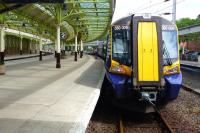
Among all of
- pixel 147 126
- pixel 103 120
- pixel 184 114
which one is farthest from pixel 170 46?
pixel 103 120

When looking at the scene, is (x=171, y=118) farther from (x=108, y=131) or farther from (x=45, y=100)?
(x=45, y=100)

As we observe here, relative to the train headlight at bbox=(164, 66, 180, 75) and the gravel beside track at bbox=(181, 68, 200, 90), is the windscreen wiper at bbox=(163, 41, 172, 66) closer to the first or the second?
the train headlight at bbox=(164, 66, 180, 75)

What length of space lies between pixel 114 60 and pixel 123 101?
139 centimetres

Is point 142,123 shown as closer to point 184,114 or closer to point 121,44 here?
point 184,114

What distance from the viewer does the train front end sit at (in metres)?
12.9

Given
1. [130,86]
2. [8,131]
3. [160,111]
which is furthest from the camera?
[160,111]

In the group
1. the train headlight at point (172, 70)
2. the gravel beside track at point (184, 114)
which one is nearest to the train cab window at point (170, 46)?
the train headlight at point (172, 70)

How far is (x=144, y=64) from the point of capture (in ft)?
42.9

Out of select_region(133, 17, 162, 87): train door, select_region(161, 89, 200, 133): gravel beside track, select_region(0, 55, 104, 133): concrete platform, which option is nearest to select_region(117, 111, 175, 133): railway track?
select_region(161, 89, 200, 133): gravel beside track

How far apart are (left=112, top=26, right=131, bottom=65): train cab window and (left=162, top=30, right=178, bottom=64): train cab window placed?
3.92 feet

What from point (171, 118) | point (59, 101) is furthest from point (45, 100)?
point (171, 118)

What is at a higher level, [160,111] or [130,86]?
[130,86]

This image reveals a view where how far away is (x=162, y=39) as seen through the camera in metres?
Result: 13.7

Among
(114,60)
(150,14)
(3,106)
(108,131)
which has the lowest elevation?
(108,131)
